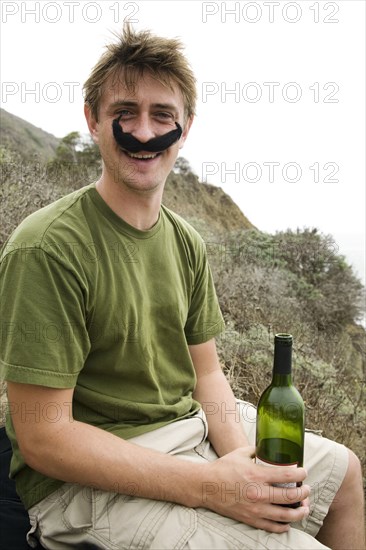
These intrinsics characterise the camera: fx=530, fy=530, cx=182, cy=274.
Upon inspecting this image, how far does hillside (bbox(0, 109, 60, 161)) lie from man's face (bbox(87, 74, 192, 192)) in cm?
795

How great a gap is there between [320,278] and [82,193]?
6.12 metres

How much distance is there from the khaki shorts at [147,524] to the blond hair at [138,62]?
1.33m

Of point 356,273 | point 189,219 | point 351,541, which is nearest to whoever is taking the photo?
point 351,541

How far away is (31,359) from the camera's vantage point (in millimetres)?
1615

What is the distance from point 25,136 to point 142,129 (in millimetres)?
10494

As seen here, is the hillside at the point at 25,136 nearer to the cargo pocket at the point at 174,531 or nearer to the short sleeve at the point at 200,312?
the short sleeve at the point at 200,312

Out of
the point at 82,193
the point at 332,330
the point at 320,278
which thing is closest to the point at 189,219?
the point at 320,278

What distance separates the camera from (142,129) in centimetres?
202

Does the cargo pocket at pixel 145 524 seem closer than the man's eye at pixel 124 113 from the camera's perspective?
Yes

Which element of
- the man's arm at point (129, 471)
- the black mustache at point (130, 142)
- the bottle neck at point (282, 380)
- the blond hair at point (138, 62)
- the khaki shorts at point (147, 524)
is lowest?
the khaki shorts at point (147, 524)

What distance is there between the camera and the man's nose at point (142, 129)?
6.63 feet

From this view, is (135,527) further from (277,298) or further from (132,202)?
(277,298)

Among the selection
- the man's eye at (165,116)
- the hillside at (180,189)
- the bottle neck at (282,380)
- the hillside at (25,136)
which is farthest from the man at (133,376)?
the hillside at (25,136)

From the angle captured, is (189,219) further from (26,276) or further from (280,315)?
(26,276)
